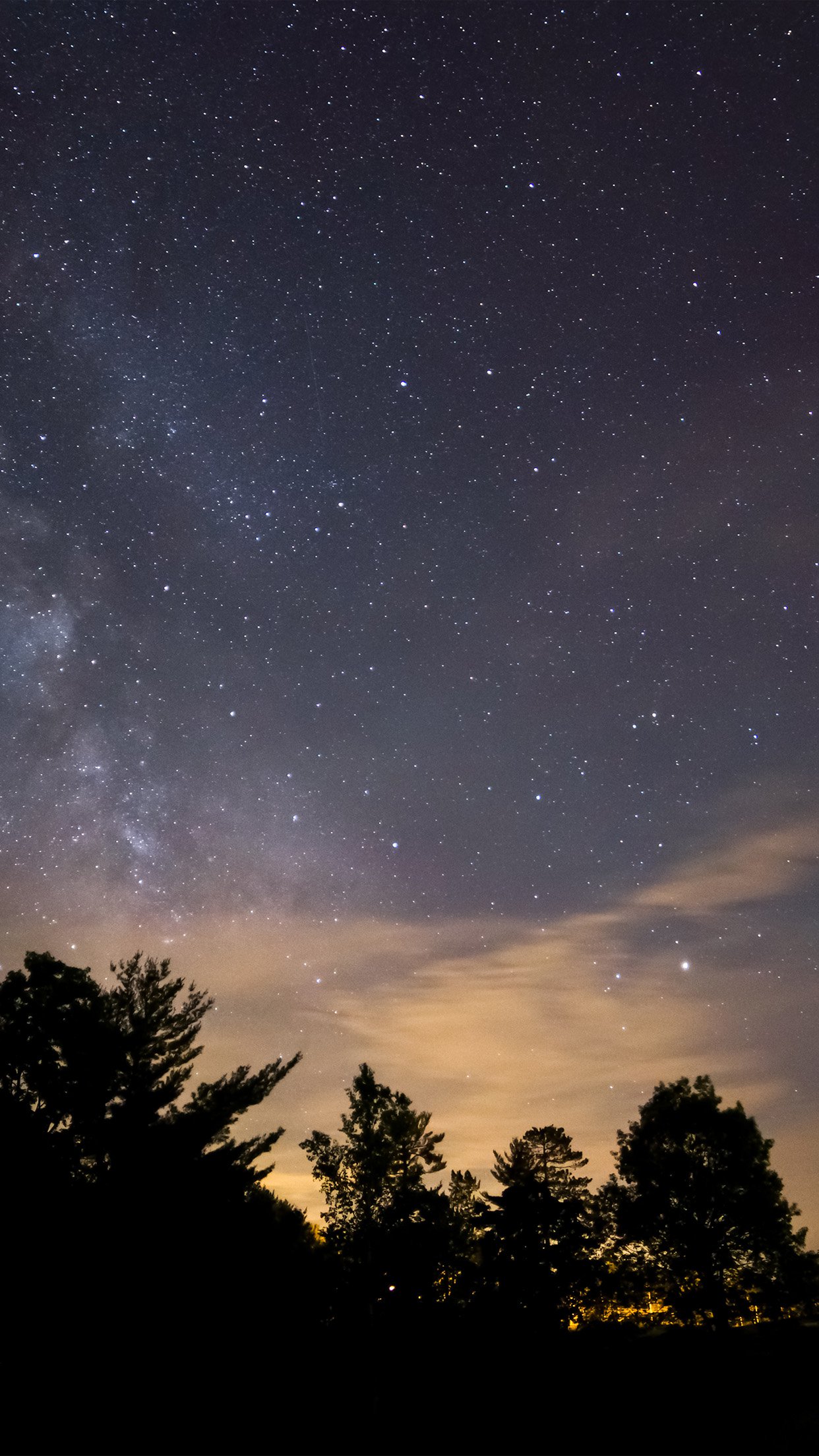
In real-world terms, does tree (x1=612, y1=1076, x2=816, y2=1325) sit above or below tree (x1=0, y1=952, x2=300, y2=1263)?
below

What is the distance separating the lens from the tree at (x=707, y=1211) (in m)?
25.7

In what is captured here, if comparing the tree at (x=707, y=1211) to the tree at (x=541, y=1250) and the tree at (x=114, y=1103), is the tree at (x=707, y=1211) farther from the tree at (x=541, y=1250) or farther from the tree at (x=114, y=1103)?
the tree at (x=114, y=1103)

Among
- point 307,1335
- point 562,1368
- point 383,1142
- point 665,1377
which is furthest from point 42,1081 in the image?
point 383,1142

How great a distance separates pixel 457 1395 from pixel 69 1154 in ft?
34.3

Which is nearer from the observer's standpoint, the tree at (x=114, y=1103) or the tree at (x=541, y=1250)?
the tree at (x=114, y=1103)

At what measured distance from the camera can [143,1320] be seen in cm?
1353

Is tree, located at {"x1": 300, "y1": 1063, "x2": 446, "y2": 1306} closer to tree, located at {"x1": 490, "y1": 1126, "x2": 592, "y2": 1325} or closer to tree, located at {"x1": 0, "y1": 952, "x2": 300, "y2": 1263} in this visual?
tree, located at {"x1": 490, "y1": 1126, "x2": 592, "y2": 1325}

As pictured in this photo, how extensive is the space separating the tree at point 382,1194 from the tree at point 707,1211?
8211mm

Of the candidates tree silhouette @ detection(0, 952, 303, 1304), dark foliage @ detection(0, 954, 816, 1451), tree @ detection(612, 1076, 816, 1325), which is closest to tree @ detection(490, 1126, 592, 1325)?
dark foliage @ detection(0, 954, 816, 1451)

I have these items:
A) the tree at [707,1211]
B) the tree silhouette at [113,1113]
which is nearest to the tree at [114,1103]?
the tree silhouette at [113,1113]

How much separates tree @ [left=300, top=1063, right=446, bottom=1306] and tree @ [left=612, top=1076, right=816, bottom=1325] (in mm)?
8211

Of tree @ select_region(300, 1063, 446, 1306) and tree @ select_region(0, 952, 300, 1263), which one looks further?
tree @ select_region(300, 1063, 446, 1306)

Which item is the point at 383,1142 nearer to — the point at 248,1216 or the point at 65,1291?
the point at 248,1216

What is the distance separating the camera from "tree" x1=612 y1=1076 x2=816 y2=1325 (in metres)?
25.7
